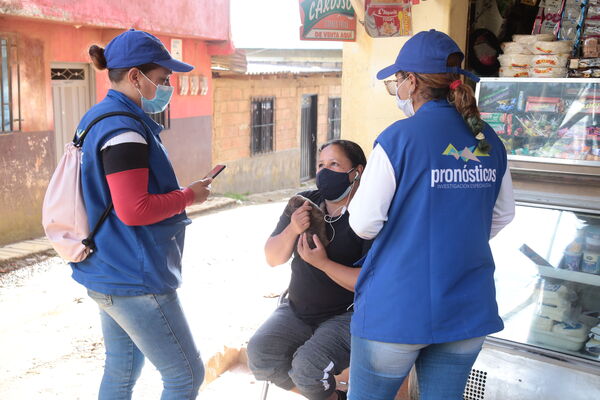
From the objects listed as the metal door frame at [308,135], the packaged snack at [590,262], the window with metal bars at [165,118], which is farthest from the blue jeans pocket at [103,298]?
the metal door frame at [308,135]

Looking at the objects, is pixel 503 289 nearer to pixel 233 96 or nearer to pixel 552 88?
pixel 552 88

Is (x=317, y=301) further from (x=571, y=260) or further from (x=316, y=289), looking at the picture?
(x=571, y=260)

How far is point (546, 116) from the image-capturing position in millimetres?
3377

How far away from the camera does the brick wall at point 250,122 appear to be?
532 inches

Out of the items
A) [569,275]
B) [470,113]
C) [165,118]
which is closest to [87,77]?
[165,118]

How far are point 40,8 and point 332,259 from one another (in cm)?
679

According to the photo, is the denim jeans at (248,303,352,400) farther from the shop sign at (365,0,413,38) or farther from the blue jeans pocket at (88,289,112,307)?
the shop sign at (365,0,413,38)

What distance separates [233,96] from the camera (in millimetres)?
13805

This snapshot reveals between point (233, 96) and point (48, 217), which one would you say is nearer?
point (48, 217)

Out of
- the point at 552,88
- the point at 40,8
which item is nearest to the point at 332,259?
the point at 552,88

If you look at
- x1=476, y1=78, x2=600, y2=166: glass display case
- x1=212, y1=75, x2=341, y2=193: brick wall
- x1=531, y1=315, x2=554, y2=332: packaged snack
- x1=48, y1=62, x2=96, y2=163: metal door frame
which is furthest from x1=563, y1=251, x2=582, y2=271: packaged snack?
x1=212, y1=75, x2=341, y2=193: brick wall

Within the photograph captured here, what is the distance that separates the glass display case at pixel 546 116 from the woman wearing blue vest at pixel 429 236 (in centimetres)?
142

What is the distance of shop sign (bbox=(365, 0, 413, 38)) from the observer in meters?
4.04

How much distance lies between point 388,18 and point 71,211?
2552 mm
